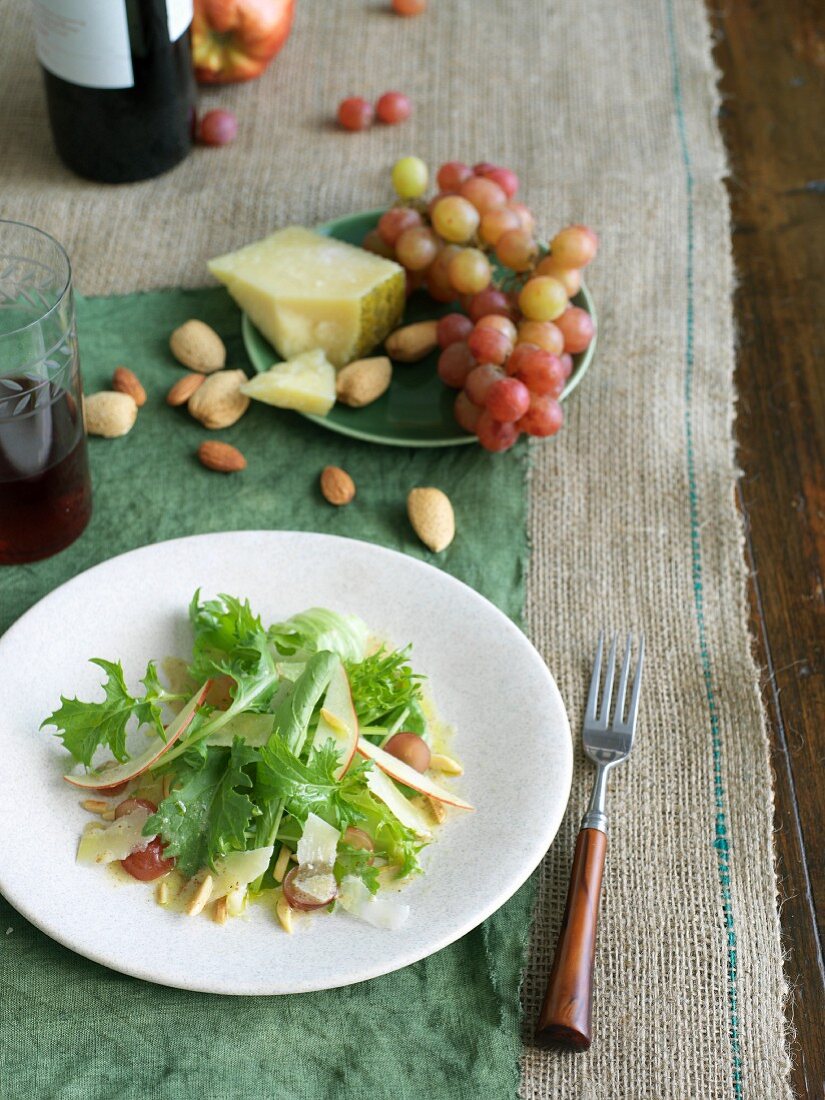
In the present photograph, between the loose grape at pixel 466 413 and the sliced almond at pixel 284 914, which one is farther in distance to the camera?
the loose grape at pixel 466 413

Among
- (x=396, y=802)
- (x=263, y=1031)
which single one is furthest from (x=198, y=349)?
(x=263, y=1031)

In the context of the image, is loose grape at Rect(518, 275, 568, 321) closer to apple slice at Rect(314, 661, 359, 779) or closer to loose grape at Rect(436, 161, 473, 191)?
loose grape at Rect(436, 161, 473, 191)

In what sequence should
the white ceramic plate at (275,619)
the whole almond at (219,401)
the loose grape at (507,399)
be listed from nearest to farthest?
the white ceramic plate at (275,619) < the loose grape at (507,399) < the whole almond at (219,401)

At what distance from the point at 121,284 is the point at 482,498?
0.53 meters

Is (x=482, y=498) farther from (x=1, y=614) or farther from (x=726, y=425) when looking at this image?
(x=1, y=614)

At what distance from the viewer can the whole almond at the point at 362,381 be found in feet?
3.95

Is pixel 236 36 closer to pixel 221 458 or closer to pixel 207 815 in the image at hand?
pixel 221 458

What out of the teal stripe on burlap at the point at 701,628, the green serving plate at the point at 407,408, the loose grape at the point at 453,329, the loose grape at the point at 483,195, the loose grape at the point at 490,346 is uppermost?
the loose grape at the point at 483,195

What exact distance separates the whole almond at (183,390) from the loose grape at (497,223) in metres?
0.35

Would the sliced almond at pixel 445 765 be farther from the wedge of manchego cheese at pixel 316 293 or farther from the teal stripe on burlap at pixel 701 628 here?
the wedge of manchego cheese at pixel 316 293

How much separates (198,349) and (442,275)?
282 mm

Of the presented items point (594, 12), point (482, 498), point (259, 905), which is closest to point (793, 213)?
point (594, 12)

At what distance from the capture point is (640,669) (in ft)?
3.34

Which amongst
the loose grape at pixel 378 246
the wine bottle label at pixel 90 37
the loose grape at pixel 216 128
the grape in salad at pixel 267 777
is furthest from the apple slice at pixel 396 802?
the loose grape at pixel 216 128
